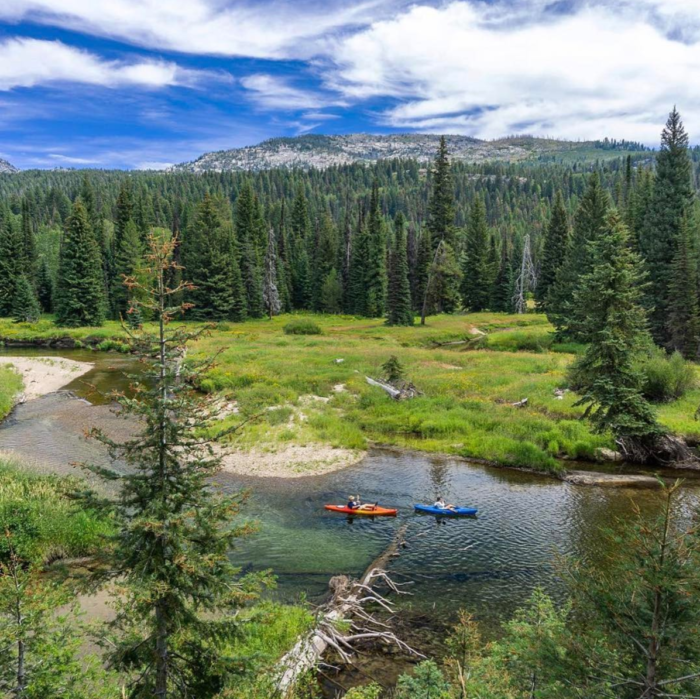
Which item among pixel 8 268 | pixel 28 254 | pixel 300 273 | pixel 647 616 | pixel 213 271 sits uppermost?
pixel 28 254

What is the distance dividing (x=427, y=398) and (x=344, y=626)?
23798 mm

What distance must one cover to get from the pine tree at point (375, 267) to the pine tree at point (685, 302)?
46.8 metres

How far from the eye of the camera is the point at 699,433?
92.2 ft

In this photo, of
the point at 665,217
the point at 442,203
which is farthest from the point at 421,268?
the point at 665,217

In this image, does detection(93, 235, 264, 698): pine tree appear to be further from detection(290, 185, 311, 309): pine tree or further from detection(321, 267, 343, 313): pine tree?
detection(290, 185, 311, 309): pine tree

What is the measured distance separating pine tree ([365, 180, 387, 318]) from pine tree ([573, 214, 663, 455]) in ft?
203

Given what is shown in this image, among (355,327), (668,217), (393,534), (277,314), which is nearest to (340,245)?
(277,314)

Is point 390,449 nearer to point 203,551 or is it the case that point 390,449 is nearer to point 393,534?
point 393,534

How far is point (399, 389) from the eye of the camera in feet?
120

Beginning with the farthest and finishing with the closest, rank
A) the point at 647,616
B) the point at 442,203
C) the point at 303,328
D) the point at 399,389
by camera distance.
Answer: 1. the point at 442,203
2. the point at 303,328
3. the point at 399,389
4. the point at 647,616

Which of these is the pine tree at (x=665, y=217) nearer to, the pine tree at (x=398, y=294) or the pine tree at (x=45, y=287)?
the pine tree at (x=398, y=294)

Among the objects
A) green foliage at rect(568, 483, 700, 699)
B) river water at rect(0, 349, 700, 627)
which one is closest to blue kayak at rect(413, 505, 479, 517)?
river water at rect(0, 349, 700, 627)

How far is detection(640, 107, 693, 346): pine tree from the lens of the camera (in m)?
52.0

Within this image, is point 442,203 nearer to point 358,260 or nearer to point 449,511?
point 358,260
